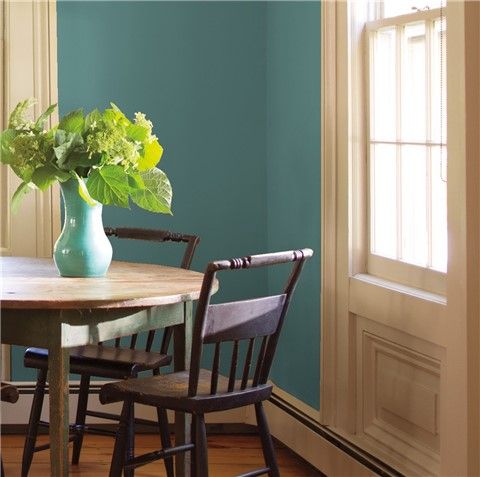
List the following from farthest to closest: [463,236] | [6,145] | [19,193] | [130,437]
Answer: [130,437]
[19,193]
[6,145]
[463,236]

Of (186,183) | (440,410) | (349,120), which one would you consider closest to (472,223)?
(440,410)

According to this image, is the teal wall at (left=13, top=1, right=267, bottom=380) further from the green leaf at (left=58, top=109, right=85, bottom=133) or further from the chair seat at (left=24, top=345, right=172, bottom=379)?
the green leaf at (left=58, top=109, right=85, bottom=133)

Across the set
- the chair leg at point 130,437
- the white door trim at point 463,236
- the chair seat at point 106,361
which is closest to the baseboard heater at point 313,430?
the white door trim at point 463,236

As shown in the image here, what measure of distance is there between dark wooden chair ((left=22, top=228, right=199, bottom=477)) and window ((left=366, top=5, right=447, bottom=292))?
803 mm

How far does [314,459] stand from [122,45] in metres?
1.97

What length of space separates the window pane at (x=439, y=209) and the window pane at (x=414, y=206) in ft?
0.19

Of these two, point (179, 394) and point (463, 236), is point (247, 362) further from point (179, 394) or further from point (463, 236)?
point (463, 236)

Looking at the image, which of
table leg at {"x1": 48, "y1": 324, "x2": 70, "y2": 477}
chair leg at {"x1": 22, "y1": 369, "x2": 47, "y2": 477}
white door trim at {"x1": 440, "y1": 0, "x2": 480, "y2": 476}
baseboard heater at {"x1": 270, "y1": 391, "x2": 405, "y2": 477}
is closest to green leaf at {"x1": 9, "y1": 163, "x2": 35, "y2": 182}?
table leg at {"x1": 48, "y1": 324, "x2": 70, "y2": 477}

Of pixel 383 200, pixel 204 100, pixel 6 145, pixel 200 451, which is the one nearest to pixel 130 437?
pixel 200 451

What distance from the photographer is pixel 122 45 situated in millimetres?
4688

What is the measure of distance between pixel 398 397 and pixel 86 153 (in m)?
1.34

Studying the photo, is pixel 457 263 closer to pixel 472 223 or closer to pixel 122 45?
pixel 472 223

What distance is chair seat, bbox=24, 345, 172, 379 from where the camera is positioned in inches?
147

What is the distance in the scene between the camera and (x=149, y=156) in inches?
138
